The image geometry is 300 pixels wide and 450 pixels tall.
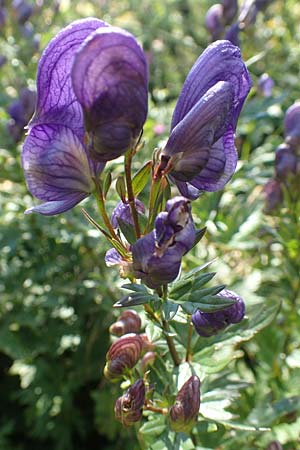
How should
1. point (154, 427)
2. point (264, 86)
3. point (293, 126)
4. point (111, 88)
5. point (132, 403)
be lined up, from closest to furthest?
point (111, 88)
point (132, 403)
point (154, 427)
point (293, 126)
point (264, 86)

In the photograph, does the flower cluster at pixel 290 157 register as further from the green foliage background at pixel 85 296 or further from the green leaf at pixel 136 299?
the green leaf at pixel 136 299

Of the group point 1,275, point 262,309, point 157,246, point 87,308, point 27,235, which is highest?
point 157,246

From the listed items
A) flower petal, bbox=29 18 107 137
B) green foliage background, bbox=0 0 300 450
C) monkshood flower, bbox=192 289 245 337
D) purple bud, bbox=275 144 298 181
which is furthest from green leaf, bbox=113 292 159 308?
purple bud, bbox=275 144 298 181

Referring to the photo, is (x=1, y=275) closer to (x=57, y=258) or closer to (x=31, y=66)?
(x=57, y=258)

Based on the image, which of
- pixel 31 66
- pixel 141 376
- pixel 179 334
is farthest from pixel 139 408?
pixel 31 66

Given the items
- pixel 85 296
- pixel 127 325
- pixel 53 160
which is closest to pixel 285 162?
pixel 127 325

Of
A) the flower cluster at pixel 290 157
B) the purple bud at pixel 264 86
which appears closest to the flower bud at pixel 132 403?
the flower cluster at pixel 290 157

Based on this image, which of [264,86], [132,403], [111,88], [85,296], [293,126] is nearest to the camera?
[111,88]

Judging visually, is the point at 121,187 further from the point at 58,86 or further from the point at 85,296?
the point at 85,296
